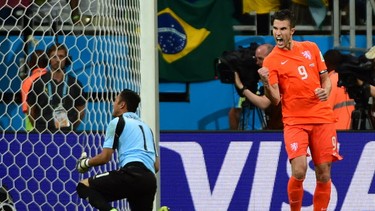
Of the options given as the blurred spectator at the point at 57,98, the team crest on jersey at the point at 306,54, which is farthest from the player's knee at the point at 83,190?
the team crest on jersey at the point at 306,54

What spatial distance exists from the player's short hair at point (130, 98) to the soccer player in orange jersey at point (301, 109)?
128 cm

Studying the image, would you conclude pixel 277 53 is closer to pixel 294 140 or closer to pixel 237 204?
pixel 294 140

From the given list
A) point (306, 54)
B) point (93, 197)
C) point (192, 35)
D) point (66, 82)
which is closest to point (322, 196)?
point (306, 54)

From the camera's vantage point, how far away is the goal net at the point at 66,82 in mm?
10227

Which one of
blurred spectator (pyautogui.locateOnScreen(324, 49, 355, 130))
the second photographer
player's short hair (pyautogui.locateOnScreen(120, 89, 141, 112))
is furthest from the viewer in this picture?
blurred spectator (pyautogui.locateOnScreen(324, 49, 355, 130))

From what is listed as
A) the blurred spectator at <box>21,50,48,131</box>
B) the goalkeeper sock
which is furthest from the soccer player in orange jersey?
the blurred spectator at <box>21,50,48,131</box>

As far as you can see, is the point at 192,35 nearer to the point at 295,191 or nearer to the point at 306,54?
the point at 306,54

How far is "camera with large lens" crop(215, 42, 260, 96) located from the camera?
12.5 m

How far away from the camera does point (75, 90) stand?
35.5 ft

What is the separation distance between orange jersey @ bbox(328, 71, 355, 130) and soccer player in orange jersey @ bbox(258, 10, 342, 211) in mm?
1941

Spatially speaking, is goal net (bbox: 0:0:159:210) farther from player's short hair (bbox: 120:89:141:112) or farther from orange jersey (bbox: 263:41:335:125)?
orange jersey (bbox: 263:41:335:125)

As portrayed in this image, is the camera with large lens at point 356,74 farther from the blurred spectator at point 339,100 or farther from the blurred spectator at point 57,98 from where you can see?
the blurred spectator at point 57,98

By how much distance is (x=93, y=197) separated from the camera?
9.88 metres

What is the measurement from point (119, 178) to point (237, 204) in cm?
252
